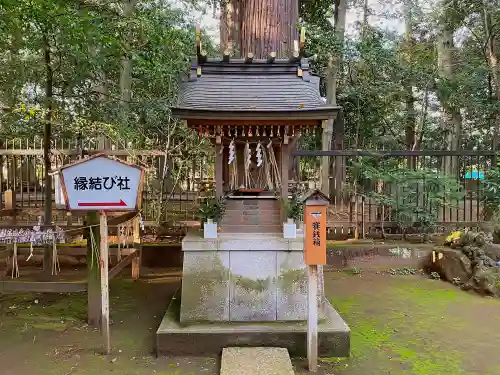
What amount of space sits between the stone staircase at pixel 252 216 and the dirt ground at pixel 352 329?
193 centimetres

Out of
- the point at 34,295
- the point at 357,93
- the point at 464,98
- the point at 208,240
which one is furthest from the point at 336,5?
the point at 34,295

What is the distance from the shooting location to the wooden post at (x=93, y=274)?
5.96 meters

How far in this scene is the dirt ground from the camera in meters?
4.97

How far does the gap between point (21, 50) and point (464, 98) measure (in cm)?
1373

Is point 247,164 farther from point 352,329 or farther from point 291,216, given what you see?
point 352,329

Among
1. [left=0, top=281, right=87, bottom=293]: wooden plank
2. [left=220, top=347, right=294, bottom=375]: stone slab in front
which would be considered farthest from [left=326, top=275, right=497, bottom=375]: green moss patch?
[left=0, top=281, right=87, bottom=293]: wooden plank

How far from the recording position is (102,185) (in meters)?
5.08

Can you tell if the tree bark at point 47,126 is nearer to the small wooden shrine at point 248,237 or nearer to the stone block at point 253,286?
the small wooden shrine at point 248,237

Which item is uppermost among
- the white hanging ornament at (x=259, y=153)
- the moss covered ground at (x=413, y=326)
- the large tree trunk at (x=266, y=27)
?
the large tree trunk at (x=266, y=27)

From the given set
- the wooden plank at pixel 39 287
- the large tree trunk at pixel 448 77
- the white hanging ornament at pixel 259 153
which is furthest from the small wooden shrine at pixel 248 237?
the large tree trunk at pixel 448 77

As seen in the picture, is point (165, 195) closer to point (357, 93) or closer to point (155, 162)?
point (155, 162)

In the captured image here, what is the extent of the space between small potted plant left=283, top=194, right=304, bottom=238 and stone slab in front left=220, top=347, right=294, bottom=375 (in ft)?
5.45

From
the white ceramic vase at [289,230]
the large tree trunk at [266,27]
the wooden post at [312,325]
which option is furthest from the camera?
the large tree trunk at [266,27]

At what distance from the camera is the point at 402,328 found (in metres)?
6.26
